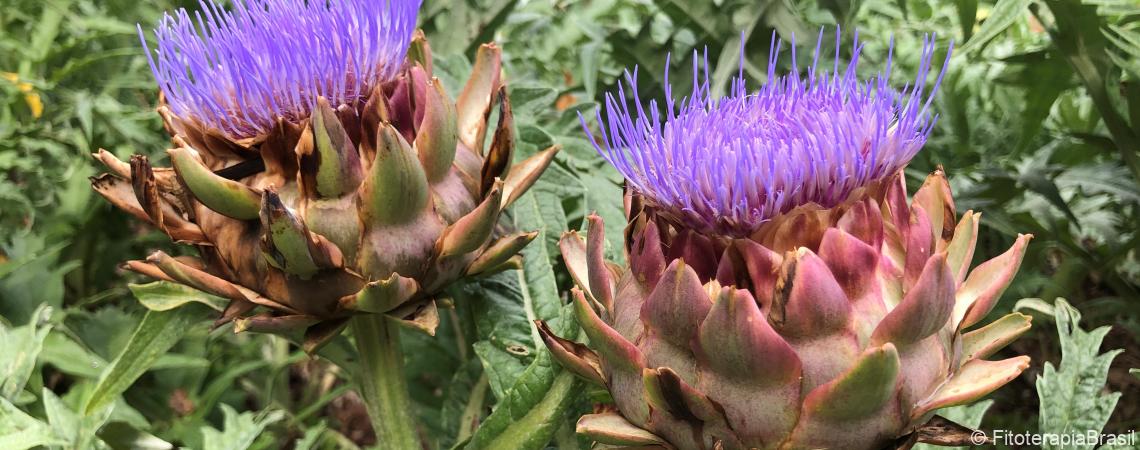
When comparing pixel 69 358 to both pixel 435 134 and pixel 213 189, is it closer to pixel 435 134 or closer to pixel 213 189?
pixel 213 189

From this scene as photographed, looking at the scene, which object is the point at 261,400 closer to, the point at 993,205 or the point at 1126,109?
the point at 993,205

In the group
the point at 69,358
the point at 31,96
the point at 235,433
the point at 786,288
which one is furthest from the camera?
the point at 31,96

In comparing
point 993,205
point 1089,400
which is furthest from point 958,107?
point 1089,400

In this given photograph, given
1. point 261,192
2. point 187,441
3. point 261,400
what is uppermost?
point 261,192

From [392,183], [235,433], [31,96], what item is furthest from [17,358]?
[31,96]

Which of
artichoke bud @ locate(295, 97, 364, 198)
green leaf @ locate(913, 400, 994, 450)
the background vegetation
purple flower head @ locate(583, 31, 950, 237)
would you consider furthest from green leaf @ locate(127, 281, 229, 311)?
green leaf @ locate(913, 400, 994, 450)

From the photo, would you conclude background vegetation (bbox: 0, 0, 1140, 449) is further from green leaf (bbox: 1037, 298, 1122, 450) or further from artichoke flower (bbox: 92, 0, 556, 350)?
artichoke flower (bbox: 92, 0, 556, 350)
